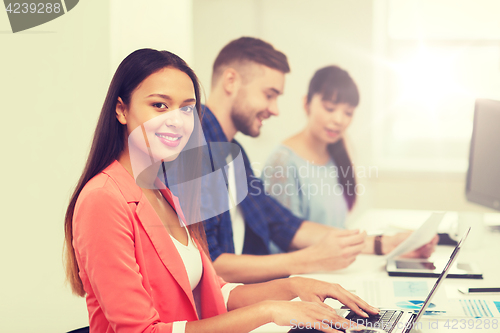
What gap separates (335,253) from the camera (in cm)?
145

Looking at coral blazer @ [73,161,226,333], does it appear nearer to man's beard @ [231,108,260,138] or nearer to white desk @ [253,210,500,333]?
white desk @ [253,210,500,333]

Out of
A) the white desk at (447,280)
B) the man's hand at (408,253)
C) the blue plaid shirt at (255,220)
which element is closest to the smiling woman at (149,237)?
the white desk at (447,280)

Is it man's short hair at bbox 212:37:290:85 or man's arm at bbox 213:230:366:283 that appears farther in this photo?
man's short hair at bbox 212:37:290:85

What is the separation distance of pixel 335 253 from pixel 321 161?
2.66ft

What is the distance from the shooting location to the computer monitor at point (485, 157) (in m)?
1.59

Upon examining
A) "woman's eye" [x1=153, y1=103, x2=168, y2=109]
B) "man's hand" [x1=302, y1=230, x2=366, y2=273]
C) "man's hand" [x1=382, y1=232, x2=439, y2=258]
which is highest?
"woman's eye" [x1=153, y1=103, x2=168, y2=109]

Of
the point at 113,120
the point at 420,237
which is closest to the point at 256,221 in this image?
the point at 420,237

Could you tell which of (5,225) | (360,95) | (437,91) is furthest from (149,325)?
(437,91)

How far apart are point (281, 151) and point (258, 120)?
240mm

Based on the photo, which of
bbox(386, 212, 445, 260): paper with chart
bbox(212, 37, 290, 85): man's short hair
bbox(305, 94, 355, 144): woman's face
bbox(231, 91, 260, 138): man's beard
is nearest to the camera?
bbox(386, 212, 445, 260): paper with chart

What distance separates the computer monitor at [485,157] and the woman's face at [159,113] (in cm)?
121

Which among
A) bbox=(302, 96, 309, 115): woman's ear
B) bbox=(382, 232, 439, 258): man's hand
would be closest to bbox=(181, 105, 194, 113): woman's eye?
bbox=(382, 232, 439, 258): man's hand

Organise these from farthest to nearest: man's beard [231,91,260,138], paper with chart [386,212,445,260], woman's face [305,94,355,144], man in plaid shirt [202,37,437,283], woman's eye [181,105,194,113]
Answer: woman's face [305,94,355,144] → man's beard [231,91,260,138] → man in plaid shirt [202,37,437,283] → paper with chart [386,212,445,260] → woman's eye [181,105,194,113]

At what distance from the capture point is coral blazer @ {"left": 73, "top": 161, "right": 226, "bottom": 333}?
0.79 meters
